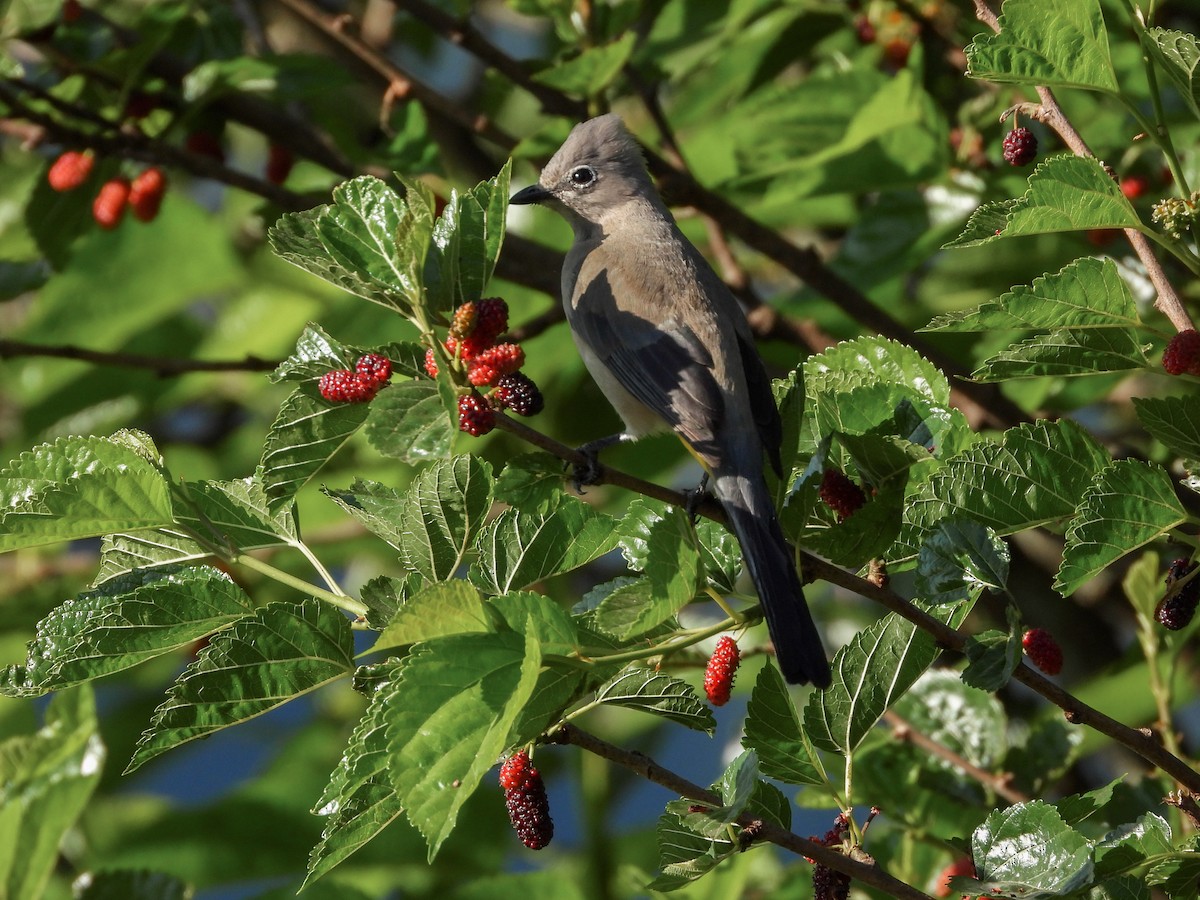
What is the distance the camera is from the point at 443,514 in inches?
78.3

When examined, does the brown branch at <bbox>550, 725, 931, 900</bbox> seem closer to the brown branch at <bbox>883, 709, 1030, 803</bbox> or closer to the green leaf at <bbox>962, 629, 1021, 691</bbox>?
the green leaf at <bbox>962, 629, 1021, 691</bbox>

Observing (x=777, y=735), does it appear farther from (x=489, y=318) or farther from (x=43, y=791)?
(x=43, y=791)

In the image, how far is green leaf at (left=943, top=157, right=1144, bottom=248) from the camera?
2.03 metres

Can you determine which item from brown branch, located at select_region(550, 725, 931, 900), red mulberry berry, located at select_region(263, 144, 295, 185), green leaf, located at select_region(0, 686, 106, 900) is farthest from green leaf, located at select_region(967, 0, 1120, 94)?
red mulberry berry, located at select_region(263, 144, 295, 185)

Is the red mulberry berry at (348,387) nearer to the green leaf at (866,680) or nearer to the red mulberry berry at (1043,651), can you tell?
the green leaf at (866,680)

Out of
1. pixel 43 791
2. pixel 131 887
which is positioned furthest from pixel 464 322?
pixel 131 887

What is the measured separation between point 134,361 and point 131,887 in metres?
1.41

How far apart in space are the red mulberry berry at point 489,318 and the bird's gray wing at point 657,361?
1061 millimetres

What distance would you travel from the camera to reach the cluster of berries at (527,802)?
6.24ft

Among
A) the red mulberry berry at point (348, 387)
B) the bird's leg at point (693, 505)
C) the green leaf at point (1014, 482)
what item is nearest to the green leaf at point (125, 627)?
the red mulberry berry at point (348, 387)

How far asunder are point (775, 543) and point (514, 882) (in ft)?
3.91

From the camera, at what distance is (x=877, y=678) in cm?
208

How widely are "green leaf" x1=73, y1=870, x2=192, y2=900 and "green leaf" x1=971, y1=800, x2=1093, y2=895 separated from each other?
1774 millimetres

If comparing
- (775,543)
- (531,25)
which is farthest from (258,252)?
(775,543)
